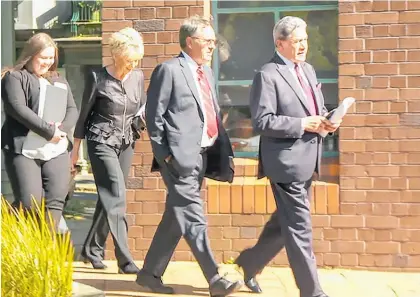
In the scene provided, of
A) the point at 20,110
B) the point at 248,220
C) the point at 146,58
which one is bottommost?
the point at 248,220

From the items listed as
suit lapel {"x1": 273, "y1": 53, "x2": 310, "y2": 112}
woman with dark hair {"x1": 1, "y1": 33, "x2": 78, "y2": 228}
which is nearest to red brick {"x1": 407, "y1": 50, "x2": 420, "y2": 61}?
suit lapel {"x1": 273, "y1": 53, "x2": 310, "y2": 112}

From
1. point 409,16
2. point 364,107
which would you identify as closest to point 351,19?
point 409,16

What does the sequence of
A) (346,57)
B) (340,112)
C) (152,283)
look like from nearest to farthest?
(340,112) < (152,283) < (346,57)

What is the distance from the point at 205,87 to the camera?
536 centimetres

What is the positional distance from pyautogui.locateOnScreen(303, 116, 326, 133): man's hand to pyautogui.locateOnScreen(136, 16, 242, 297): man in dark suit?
660 mm

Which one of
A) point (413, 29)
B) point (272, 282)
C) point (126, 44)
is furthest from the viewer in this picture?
point (413, 29)

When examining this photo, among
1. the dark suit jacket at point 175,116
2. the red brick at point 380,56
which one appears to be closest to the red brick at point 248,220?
the dark suit jacket at point 175,116

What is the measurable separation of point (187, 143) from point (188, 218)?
1.54 ft

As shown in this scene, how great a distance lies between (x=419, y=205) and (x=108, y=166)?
7.53 feet

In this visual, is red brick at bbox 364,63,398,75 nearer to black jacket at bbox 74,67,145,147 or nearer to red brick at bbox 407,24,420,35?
red brick at bbox 407,24,420,35

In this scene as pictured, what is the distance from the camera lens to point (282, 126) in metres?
4.87

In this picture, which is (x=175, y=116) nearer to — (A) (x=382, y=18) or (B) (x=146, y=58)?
(B) (x=146, y=58)

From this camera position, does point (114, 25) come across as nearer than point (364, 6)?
No

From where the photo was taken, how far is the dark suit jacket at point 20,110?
5.58 meters
